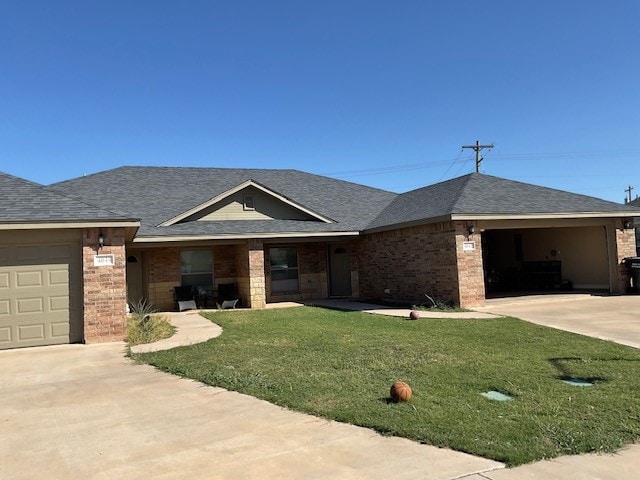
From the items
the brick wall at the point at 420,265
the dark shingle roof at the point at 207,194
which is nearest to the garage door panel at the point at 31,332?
the dark shingle roof at the point at 207,194

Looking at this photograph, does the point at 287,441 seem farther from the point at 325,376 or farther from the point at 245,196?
the point at 245,196

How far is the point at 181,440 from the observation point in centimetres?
488

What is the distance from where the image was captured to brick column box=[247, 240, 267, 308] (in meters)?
17.1

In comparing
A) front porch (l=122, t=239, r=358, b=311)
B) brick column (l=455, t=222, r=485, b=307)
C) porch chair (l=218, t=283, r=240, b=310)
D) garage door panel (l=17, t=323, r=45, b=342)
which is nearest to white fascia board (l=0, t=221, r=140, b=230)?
garage door panel (l=17, t=323, r=45, b=342)

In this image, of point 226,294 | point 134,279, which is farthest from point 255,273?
point 134,279

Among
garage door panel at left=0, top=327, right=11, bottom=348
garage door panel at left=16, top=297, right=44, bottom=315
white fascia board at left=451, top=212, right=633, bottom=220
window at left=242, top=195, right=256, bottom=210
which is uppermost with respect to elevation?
window at left=242, top=195, right=256, bottom=210

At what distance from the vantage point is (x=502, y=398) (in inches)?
230

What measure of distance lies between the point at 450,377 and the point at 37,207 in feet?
30.3

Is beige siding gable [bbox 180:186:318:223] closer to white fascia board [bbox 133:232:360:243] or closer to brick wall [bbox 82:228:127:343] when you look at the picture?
white fascia board [bbox 133:232:360:243]

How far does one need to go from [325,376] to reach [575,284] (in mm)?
15399

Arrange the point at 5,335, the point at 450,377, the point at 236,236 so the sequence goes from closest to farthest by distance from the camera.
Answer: the point at 450,377 → the point at 5,335 → the point at 236,236

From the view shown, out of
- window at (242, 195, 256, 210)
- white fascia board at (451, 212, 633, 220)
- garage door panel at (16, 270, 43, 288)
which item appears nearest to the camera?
garage door panel at (16, 270, 43, 288)

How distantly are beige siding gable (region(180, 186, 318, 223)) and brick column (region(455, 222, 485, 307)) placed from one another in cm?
636

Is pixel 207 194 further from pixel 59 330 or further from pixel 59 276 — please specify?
pixel 59 330
